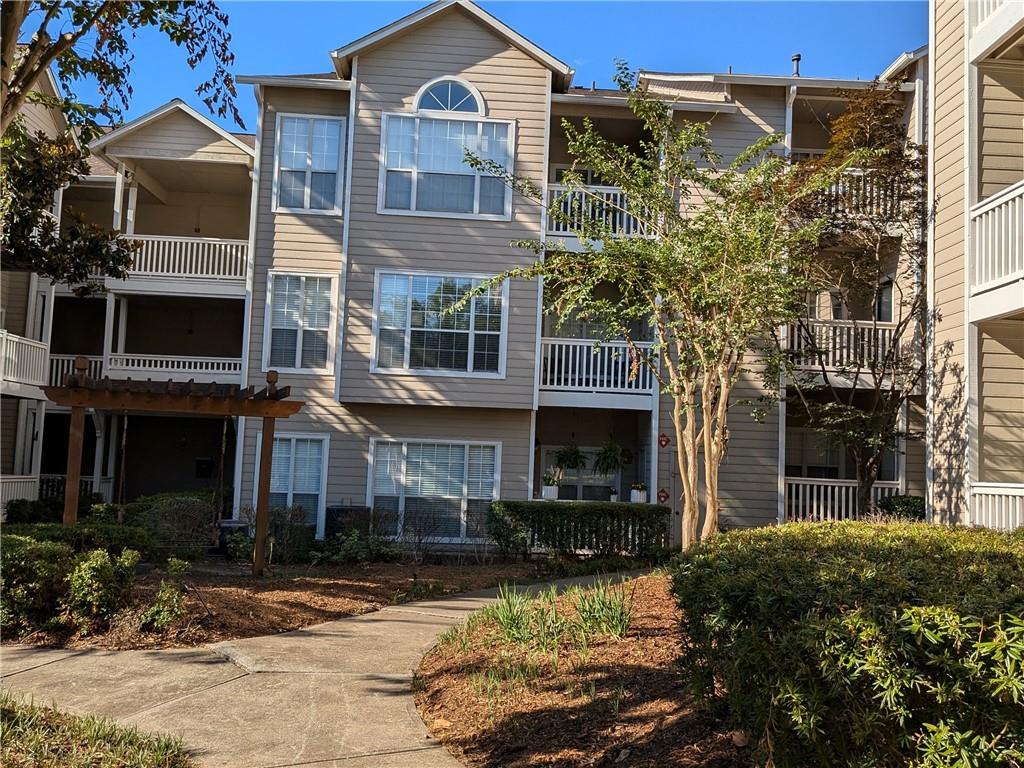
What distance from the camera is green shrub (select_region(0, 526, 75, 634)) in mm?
8703

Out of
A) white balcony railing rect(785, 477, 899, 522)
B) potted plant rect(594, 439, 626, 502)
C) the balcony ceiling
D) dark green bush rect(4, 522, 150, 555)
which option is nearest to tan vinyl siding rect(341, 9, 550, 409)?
potted plant rect(594, 439, 626, 502)

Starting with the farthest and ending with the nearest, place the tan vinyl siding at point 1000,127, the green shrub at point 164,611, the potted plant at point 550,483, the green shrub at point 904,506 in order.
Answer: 1. the potted plant at point 550,483
2. the green shrub at point 904,506
3. the tan vinyl siding at point 1000,127
4. the green shrub at point 164,611

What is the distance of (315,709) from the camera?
6633 mm

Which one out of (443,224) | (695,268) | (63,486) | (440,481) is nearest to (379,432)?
(440,481)

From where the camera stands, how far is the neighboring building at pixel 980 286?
38.5 ft

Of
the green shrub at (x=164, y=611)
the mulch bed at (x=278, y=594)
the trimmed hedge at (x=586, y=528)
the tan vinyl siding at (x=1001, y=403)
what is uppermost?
the tan vinyl siding at (x=1001, y=403)

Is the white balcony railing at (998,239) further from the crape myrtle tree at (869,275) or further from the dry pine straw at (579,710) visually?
the dry pine straw at (579,710)

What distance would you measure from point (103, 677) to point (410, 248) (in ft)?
41.7

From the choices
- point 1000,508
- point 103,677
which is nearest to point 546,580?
point 1000,508

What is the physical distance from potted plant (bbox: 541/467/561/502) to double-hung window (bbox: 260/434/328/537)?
180 inches

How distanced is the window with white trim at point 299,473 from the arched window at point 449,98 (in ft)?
23.5

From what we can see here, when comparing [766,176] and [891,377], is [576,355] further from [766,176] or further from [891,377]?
[766,176]

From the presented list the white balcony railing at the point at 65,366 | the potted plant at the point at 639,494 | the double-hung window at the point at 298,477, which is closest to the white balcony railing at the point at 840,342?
the potted plant at the point at 639,494

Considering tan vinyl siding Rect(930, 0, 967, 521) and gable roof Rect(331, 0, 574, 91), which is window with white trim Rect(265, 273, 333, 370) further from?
tan vinyl siding Rect(930, 0, 967, 521)
